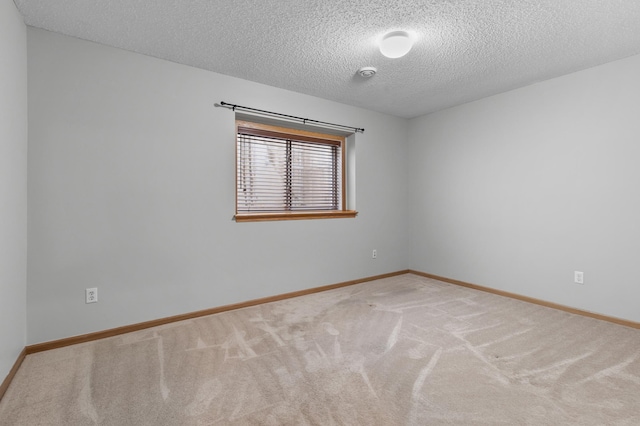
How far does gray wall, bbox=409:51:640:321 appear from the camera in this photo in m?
2.70

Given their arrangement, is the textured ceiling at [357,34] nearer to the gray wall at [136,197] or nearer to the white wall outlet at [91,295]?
the gray wall at [136,197]

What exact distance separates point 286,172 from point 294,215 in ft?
1.84

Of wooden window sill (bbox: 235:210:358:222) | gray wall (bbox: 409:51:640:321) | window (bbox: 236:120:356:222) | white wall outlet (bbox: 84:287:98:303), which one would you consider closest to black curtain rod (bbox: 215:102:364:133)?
window (bbox: 236:120:356:222)

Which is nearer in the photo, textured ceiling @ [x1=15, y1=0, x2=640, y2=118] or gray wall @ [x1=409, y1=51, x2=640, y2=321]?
textured ceiling @ [x1=15, y1=0, x2=640, y2=118]

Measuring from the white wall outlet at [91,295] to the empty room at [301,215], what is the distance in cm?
2

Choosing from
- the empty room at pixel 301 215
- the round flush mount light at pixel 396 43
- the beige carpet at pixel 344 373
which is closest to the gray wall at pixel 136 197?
the empty room at pixel 301 215

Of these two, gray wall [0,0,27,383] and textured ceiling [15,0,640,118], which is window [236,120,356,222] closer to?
textured ceiling [15,0,640,118]

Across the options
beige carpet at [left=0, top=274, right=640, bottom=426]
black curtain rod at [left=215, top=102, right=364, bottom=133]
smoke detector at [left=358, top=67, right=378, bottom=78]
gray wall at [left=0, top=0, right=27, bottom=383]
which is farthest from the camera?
black curtain rod at [left=215, top=102, right=364, bottom=133]

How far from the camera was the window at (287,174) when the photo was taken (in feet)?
11.0

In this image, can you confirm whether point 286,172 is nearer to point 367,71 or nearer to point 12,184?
point 367,71

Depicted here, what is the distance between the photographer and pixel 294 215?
3.51 metres

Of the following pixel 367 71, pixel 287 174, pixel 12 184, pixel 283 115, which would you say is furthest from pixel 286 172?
pixel 12 184

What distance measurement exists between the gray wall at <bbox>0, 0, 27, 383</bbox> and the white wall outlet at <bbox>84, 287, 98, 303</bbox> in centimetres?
35

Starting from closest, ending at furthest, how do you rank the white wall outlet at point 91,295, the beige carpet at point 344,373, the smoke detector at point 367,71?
the beige carpet at point 344,373, the white wall outlet at point 91,295, the smoke detector at point 367,71
